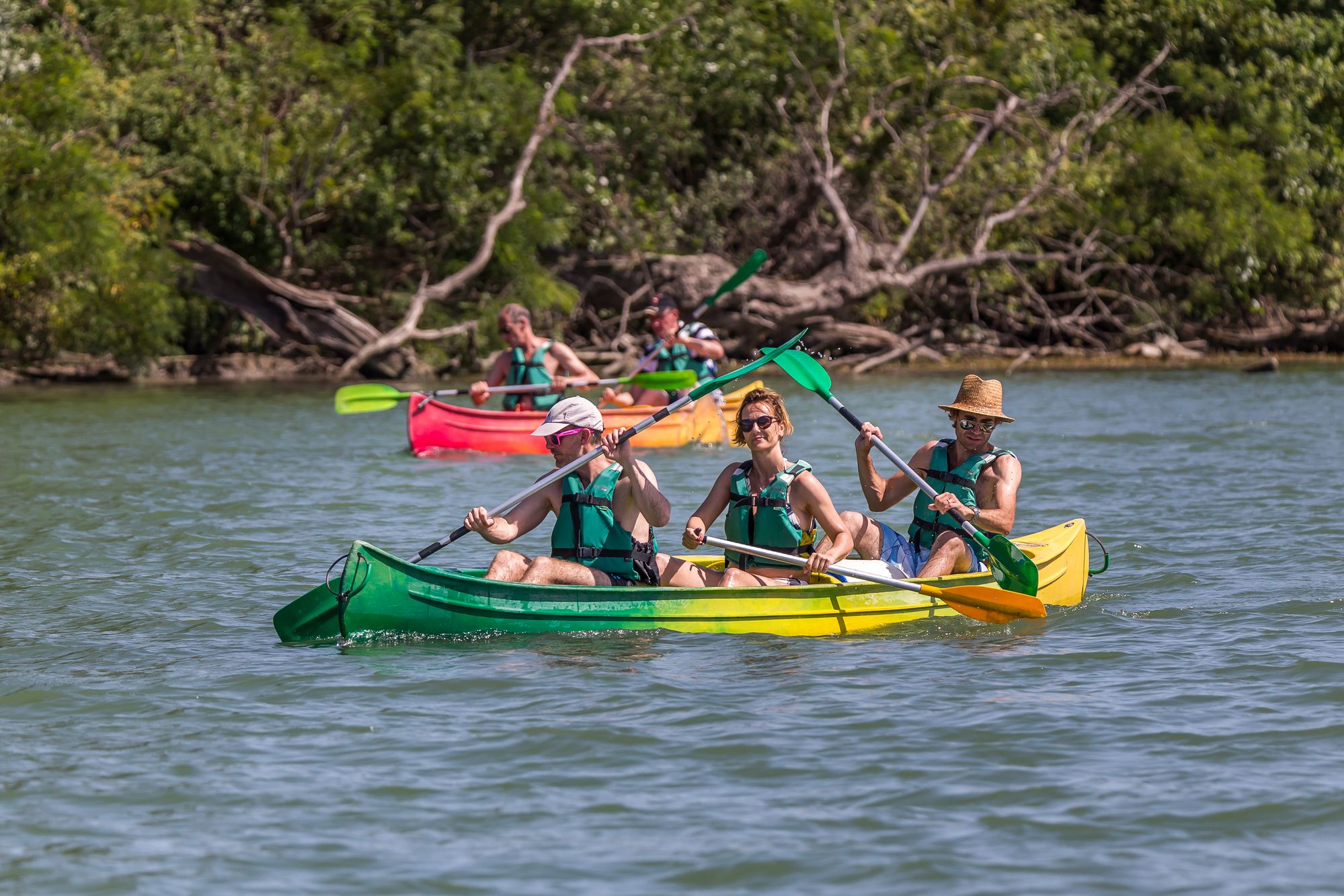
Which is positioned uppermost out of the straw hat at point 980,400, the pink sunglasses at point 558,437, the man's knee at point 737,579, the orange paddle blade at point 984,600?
the straw hat at point 980,400

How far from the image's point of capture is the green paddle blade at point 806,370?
313 inches

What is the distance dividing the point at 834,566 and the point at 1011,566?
853 millimetres

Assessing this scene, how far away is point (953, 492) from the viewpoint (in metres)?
7.79

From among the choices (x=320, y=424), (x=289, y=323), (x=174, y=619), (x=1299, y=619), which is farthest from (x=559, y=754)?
(x=289, y=323)

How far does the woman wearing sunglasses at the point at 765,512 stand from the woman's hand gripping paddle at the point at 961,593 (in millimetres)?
103

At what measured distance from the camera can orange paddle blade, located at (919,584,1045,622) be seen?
7.14m

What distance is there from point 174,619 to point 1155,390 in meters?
16.8

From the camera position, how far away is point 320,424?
59.6 feet

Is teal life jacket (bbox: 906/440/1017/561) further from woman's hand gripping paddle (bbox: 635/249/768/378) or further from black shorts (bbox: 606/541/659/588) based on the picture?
woman's hand gripping paddle (bbox: 635/249/768/378)

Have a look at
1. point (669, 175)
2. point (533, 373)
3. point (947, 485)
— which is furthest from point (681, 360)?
point (669, 175)

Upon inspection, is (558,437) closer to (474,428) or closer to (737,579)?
(737,579)

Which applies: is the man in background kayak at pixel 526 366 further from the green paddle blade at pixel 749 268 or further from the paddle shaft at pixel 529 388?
the green paddle blade at pixel 749 268

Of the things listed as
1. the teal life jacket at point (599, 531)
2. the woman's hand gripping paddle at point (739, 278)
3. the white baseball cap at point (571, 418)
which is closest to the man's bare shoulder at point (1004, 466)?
the teal life jacket at point (599, 531)

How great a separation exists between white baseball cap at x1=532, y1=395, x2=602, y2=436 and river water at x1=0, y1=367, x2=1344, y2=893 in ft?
3.04
